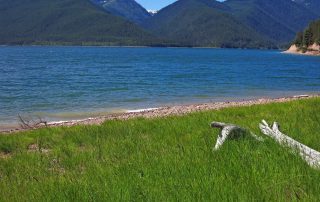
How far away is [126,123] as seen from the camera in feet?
52.3

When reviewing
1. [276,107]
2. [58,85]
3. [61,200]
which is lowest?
[58,85]

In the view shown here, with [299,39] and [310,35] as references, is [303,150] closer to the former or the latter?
[310,35]

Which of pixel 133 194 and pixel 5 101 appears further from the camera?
pixel 5 101

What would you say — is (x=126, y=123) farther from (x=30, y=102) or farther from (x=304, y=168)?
(x=30, y=102)

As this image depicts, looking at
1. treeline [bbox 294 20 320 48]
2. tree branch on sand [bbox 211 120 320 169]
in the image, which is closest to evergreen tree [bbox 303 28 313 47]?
treeline [bbox 294 20 320 48]

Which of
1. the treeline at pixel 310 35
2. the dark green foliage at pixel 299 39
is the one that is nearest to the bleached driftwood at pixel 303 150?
the treeline at pixel 310 35

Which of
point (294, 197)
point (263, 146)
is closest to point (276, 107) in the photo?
point (263, 146)

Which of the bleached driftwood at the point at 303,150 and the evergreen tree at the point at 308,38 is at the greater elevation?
the bleached driftwood at the point at 303,150

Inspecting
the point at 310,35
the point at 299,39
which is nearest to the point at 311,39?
the point at 310,35

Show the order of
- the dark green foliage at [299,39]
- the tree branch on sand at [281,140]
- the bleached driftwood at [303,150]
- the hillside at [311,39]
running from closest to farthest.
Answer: the bleached driftwood at [303,150], the tree branch on sand at [281,140], the hillside at [311,39], the dark green foliage at [299,39]

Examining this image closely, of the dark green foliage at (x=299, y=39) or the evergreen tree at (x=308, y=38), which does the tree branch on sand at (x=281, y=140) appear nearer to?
the evergreen tree at (x=308, y=38)

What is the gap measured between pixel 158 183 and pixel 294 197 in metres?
1.80

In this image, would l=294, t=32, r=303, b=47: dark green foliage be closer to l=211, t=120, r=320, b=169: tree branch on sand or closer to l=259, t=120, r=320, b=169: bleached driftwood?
l=211, t=120, r=320, b=169: tree branch on sand

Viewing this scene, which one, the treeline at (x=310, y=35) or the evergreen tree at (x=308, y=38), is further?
the evergreen tree at (x=308, y=38)
